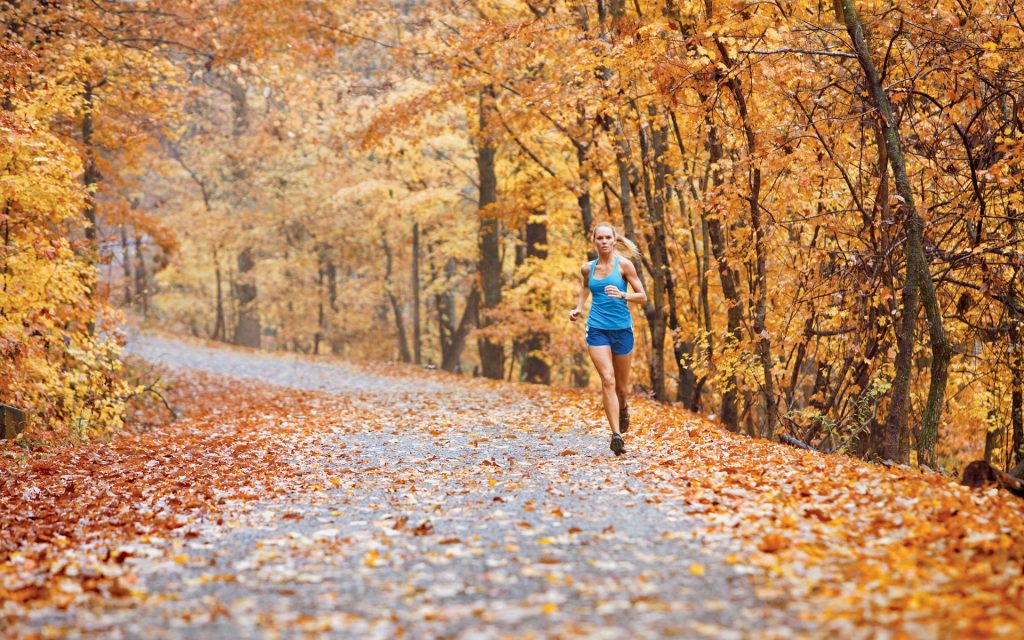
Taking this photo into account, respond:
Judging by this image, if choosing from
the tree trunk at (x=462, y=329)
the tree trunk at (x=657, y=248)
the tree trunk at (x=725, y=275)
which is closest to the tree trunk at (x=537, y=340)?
the tree trunk at (x=462, y=329)

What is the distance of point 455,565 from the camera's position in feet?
15.3

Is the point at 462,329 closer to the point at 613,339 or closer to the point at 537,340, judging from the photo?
the point at 537,340

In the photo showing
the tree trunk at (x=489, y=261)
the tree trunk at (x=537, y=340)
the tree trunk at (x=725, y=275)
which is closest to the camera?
the tree trunk at (x=725, y=275)

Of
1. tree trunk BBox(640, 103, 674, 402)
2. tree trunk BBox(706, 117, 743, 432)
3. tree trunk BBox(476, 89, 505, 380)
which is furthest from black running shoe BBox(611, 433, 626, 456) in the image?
tree trunk BBox(476, 89, 505, 380)

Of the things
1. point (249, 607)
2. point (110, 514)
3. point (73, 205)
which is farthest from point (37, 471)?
point (249, 607)

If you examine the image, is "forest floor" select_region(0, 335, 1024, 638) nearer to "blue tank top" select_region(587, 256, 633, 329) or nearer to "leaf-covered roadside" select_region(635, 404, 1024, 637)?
"leaf-covered roadside" select_region(635, 404, 1024, 637)

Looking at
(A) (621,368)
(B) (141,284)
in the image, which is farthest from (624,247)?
(B) (141,284)

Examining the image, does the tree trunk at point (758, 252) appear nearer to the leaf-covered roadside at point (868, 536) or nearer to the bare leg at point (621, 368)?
the bare leg at point (621, 368)

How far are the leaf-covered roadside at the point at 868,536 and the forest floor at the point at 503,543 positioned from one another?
2 centimetres

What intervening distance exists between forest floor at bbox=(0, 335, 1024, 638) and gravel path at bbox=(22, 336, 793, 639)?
0.06ft

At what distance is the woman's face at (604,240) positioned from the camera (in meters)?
8.31

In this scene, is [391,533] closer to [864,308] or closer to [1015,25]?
[864,308]

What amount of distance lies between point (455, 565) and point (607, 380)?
393 cm

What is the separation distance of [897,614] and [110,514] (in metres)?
5.29
